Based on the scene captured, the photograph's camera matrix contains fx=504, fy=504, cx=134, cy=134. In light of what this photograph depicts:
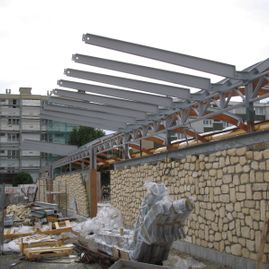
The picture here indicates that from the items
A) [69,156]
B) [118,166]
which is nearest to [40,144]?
[69,156]

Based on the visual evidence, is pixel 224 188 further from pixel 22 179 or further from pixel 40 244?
pixel 22 179

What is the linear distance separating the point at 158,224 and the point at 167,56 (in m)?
3.42

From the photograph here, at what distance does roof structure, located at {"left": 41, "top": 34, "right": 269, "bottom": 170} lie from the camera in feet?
33.6

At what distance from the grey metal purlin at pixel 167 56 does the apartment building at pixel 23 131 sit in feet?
233

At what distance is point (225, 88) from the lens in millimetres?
11211

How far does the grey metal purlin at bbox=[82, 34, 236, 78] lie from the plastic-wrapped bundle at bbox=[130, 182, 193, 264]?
8.50 ft

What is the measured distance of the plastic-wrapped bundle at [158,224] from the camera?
8.90m

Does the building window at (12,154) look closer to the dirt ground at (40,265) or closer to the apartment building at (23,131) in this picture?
the apartment building at (23,131)

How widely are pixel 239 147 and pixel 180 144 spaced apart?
5.29 meters

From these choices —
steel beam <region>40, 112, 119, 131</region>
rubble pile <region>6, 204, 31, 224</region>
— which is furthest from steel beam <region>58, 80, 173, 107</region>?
rubble pile <region>6, 204, 31, 224</region>

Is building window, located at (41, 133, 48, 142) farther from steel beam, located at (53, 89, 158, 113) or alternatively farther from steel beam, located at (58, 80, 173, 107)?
steel beam, located at (58, 80, 173, 107)

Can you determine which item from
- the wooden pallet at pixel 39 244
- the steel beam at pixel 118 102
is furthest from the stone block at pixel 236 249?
the wooden pallet at pixel 39 244

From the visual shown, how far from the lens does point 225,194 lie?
1044 centimetres

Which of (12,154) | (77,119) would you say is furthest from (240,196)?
(12,154)
